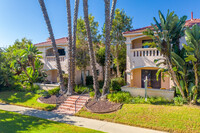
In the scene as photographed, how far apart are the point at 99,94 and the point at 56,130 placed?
5464mm

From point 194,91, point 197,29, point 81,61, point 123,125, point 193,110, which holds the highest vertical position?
point 197,29

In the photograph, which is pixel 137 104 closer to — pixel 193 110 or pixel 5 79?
pixel 193 110

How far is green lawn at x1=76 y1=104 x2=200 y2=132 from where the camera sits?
7.48 metres

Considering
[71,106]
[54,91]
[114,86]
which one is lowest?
[71,106]

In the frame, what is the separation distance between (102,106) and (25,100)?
8.02 meters

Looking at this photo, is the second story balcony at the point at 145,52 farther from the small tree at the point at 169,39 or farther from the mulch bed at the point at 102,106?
the mulch bed at the point at 102,106

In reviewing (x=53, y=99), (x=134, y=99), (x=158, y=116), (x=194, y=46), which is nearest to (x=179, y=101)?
(x=158, y=116)

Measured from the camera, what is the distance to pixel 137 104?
1031 centimetres

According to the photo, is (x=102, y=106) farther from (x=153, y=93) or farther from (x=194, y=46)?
(x=194, y=46)

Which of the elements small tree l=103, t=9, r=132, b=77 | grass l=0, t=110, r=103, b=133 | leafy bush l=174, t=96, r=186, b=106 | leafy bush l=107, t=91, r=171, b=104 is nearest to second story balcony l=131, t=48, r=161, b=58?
small tree l=103, t=9, r=132, b=77

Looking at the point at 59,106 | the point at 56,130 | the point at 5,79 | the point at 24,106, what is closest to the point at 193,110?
the point at 56,130

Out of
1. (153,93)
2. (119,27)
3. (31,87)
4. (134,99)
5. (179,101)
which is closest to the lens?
(179,101)

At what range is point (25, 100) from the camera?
13297 millimetres

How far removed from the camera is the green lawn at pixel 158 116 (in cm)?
748
